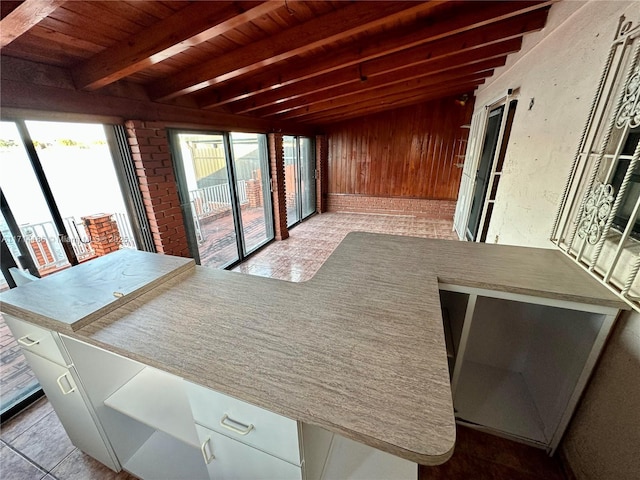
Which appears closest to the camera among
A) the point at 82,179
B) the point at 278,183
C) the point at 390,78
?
the point at 82,179

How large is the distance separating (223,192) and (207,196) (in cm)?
27

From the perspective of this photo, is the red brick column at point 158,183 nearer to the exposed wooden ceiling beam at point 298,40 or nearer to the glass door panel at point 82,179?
the glass door panel at point 82,179

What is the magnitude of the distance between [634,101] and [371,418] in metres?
1.57

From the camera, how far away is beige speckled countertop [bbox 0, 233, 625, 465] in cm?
60

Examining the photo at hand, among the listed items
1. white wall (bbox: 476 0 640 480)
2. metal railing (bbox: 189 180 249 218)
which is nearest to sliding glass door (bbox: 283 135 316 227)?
metal railing (bbox: 189 180 249 218)

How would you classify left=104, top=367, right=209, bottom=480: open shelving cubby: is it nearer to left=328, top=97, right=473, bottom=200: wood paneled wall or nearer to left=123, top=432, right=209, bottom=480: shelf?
left=123, top=432, right=209, bottom=480: shelf

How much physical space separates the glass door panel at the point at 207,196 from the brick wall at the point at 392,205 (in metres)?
3.51

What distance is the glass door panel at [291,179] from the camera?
4887 mm

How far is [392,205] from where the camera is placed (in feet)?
20.3

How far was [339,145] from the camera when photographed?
620 cm

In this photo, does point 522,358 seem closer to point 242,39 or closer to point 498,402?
point 498,402

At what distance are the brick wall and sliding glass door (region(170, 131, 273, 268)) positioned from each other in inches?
102

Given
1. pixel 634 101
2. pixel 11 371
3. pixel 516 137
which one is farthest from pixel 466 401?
pixel 11 371

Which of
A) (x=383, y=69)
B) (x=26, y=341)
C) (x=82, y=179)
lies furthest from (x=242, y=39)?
(x=26, y=341)
